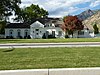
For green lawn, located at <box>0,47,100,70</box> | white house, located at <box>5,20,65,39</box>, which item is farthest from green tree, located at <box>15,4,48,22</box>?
green lawn, located at <box>0,47,100,70</box>

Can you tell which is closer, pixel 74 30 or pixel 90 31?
pixel 74 30

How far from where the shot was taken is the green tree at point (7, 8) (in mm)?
70875

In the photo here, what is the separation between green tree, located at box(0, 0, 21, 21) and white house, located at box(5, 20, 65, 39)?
475cm

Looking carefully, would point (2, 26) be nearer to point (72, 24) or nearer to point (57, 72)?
point (72, 24)

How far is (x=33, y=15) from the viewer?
92.1m

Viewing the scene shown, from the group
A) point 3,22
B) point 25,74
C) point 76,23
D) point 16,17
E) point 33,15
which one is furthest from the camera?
point 33,15

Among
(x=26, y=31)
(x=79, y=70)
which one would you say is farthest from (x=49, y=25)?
(x=79, y=70)

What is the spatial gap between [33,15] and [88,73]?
8375 centimetres

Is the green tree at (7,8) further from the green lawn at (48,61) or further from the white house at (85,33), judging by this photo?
the green lawn at (48,61)

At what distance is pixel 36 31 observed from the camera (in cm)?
7812

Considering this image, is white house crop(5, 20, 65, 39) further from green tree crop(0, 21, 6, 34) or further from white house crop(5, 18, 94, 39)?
green tree crop(0, 21, 6, 34)

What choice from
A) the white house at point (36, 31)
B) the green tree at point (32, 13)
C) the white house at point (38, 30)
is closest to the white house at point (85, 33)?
the white house at point (38, 30)

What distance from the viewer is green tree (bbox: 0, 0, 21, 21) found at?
233 feet

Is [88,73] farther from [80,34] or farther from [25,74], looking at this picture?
[80,34]
